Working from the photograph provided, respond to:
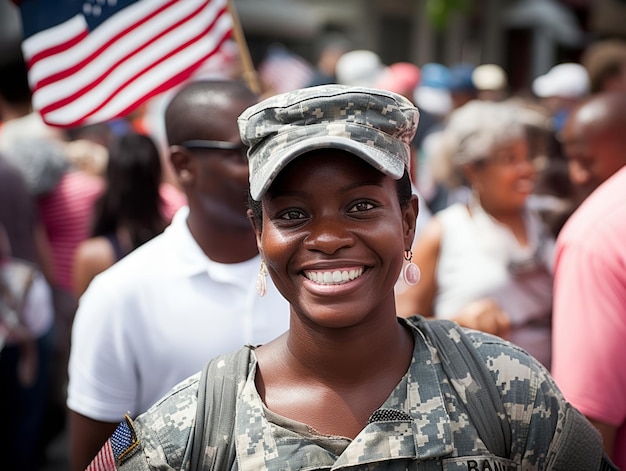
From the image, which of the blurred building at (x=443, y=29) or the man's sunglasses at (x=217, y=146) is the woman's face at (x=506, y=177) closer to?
the man's sunglasses at (x=217, y=146)

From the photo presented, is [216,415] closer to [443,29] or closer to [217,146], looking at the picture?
[217,146]

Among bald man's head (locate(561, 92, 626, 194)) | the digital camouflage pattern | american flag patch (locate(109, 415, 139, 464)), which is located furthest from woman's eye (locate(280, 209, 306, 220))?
bald man's head (locate(561, 92, 626, 194))

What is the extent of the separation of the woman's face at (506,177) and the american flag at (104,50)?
1531mm

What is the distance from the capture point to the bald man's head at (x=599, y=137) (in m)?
4.17

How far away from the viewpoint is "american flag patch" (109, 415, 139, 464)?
217 centimetres

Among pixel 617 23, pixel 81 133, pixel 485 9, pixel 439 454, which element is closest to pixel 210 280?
pixel 439 454

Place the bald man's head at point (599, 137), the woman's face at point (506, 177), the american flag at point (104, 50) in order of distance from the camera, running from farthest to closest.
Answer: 1. the woman's face at point (506, 177)
2. the bald man's head at point (599, 137)
3. the american flag at point (104, 50)

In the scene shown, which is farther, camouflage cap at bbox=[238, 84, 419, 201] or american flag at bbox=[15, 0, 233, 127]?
american flag at bbox=[15, 0, 233, 127]

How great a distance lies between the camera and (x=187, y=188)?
3.51 metres

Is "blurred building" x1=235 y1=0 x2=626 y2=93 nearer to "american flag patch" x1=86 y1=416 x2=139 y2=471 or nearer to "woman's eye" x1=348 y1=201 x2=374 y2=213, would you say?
"woman's eye" x1=348 y1=201 x2=374 y2=213

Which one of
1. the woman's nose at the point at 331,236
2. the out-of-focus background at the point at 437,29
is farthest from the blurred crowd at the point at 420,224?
the out-of-focus background at the point at 437,29

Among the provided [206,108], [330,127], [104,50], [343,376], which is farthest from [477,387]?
[104,50]

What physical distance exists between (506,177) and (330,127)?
2.77 m

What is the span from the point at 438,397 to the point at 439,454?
136mm
